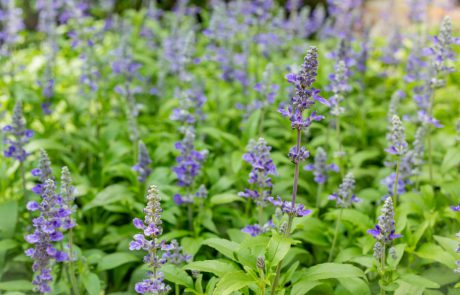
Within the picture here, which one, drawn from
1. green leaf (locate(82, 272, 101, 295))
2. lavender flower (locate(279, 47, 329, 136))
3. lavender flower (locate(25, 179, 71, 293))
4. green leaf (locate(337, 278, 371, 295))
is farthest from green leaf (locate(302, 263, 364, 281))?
lavender flower (locate(25, 179, 71, 293))

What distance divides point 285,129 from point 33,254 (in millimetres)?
4232

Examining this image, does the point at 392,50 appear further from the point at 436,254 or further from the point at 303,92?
the point at 303,92

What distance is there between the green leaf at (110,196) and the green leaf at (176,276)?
142 centimetres

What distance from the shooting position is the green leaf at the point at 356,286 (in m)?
4.73

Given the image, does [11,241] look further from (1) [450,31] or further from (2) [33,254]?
(1) [450,31]

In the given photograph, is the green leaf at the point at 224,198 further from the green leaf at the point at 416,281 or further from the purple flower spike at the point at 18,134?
the purple flower spike at the point at 18,134

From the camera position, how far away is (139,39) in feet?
39.7

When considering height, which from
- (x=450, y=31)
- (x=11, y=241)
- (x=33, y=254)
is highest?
(x=450, y=31)

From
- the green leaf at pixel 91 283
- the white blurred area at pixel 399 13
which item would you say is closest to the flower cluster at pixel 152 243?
the green leaf at pixel 91 283

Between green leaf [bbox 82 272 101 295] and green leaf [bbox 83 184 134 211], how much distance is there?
900mm

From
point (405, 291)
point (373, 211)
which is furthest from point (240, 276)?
point (373, 211)

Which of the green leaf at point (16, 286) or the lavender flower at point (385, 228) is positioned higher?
the lavender flower at point (385, 228)

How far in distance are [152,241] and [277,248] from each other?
0.86 m

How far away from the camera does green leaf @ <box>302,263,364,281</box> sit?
4152 millimetres
